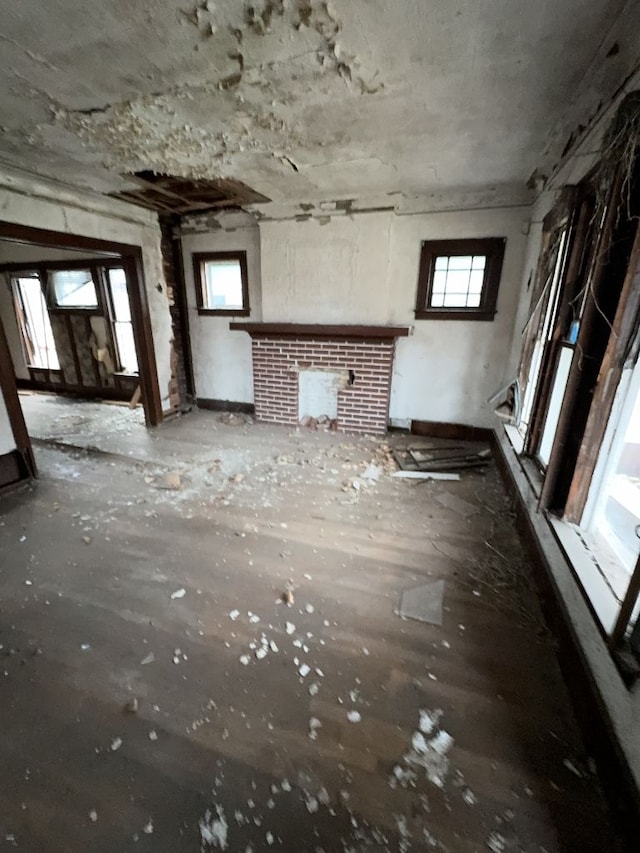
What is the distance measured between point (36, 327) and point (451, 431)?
721 cm

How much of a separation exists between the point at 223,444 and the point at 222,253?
2.58 meters

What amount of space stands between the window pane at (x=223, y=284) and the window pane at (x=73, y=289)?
215cm

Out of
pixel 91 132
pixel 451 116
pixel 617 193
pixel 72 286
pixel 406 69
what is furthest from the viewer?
pixel 72 286

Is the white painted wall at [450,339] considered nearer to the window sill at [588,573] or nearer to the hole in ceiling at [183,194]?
the hole in ceiling at [183,194]

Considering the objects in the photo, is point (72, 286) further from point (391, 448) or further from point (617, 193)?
point (617, 193)

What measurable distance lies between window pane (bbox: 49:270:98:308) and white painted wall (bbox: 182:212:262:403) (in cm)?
198

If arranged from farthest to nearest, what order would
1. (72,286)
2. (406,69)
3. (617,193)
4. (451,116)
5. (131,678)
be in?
1. (72,286)
2. (451,116)
3. (406,69)
4. (617,193)
5. (131,678)

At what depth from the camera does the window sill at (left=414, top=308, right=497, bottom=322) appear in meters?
3.67

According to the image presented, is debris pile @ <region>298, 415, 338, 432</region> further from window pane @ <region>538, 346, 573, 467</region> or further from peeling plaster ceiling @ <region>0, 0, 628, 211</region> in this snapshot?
peeling plaster ceiling @ <region>0, 0, 628, 211</region>

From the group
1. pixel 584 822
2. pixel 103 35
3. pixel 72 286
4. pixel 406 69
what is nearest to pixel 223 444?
pixel 103 35

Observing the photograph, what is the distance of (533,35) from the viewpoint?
1.45 m

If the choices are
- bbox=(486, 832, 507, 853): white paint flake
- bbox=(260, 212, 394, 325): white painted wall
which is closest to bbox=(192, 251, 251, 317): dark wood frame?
bbox=(260, 212, 394, 325): white painted wall

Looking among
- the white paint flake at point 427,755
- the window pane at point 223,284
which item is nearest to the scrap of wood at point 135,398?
the window pane at point 223,284

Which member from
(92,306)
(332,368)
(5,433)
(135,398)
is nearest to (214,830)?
(5,433)
